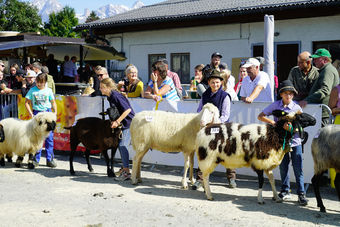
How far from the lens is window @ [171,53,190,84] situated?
19281mm

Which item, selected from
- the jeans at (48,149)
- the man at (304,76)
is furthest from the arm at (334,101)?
the jeans at (48,149)

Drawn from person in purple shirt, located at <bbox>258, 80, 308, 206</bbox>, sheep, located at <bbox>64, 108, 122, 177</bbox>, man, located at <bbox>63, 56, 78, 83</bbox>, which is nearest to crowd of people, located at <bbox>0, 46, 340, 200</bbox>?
person in purple shirt, located at <bbox>258, 80, 308, 206</bbox>

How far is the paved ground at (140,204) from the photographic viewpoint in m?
5.23

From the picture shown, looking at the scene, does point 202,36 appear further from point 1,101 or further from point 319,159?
point 319,159

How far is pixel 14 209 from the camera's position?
5.70 m

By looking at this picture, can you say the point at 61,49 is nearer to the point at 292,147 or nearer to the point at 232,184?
the point at 232,184

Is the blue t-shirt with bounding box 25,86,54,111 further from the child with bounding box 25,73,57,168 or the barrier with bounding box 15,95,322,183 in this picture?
the barrier with bounding box 15,95,322,183

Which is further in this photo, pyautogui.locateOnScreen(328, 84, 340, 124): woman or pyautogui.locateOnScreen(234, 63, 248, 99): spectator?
pyautogui.locateOnScreen(234, 63, 248, 99): spectator

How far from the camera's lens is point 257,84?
25.2 feet

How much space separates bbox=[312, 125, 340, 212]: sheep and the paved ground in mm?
494

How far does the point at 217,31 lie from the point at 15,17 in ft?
158

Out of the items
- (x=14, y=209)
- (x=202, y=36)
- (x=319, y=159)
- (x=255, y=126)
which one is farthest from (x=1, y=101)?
(x=202, y=36)

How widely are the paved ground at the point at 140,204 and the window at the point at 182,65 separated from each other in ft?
38.4

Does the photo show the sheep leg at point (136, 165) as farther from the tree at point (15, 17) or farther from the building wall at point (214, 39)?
the tree at point (15, 17)
